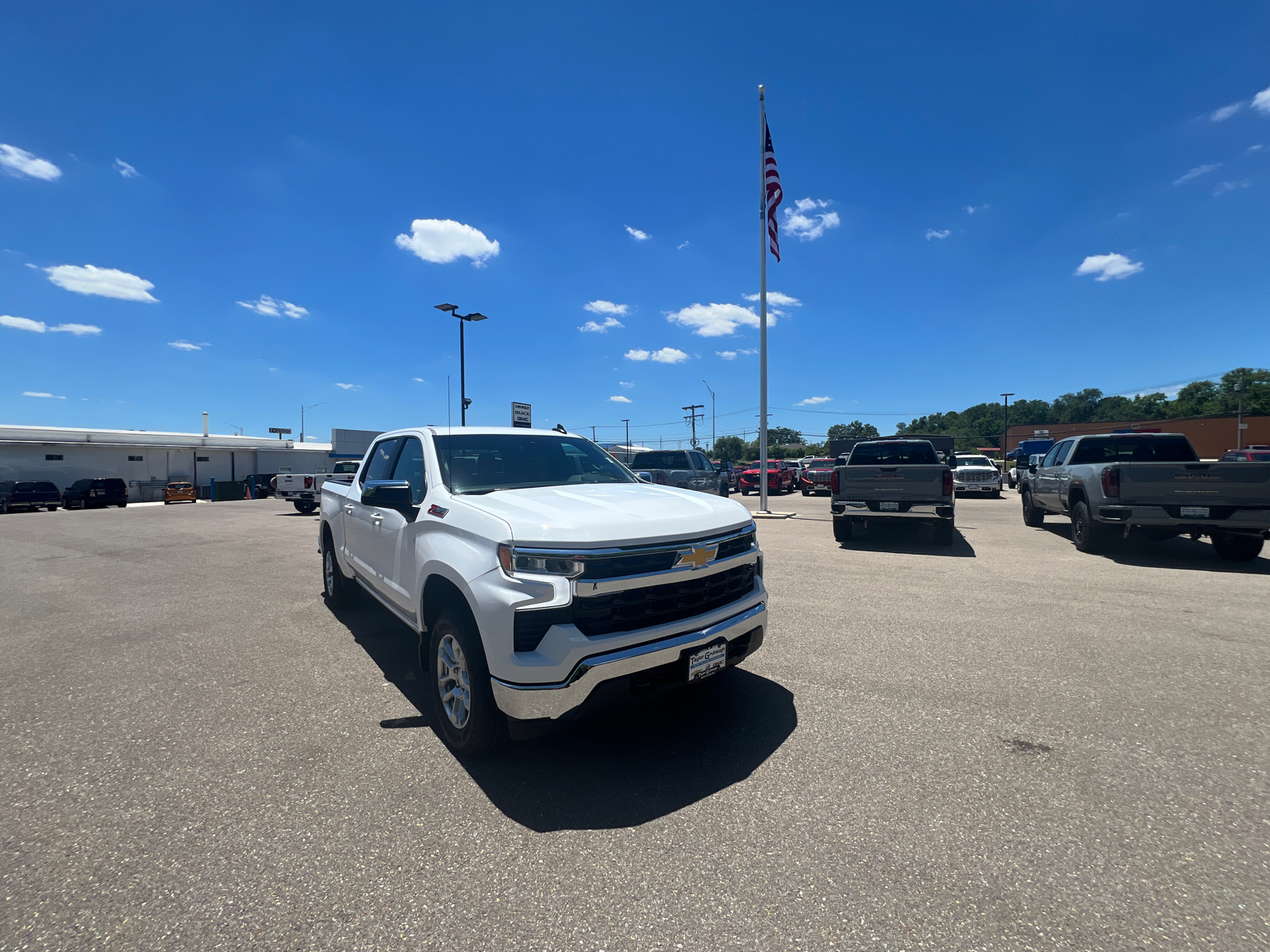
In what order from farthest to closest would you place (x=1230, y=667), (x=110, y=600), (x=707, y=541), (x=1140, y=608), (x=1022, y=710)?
(x=110, y=600) → (x=1140, y=608) → (x=1230, y=667) → (x=1022, y=710) → (x=707, y=541)

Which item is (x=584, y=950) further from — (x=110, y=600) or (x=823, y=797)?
(x=110, y=600)

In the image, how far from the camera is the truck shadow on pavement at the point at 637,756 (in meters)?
2.74

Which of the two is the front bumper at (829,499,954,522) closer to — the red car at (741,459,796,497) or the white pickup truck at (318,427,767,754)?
the white pickup truck at (318,427,767,754)

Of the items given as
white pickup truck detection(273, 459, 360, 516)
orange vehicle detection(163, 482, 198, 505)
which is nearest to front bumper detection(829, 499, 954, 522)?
white pickup truck detection(273, 459, 360, 516)

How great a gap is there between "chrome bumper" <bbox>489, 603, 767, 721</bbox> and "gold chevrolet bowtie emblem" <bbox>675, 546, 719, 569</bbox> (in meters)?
0.42

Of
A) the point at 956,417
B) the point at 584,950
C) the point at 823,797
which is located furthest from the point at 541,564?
the point at 956,417

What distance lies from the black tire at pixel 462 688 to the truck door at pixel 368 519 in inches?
49.3

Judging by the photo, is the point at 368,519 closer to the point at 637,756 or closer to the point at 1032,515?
the point at 637,756

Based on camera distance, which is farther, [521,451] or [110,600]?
[110,600]

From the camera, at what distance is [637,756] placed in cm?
320

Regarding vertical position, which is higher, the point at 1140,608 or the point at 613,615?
the point at 613,615

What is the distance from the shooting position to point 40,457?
3591cm

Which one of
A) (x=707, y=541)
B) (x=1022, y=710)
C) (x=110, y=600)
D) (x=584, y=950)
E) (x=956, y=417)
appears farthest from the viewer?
(x=956, y=417)

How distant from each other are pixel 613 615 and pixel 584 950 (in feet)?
4.29
